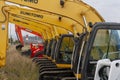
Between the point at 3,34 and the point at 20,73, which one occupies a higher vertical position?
the point at 3,34

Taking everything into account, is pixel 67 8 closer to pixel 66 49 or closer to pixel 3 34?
pixel 3 34

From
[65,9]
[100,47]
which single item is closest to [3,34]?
[65,9]

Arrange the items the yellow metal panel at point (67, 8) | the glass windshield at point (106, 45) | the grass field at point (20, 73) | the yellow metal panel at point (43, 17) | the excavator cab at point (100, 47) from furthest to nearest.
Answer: the grass field at point (20, 73) < the yellow metal panel at point (43, 17) < the yellow metal panel at point (67, 8) < the glass windshield at point (106, 45) < the excavator cab at point (100, 47)

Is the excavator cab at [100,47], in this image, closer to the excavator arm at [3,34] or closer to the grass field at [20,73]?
the excavator arm at [3,34]

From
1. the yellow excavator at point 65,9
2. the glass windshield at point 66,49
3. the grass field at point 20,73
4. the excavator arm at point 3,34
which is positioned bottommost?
the grass field at point 20,73

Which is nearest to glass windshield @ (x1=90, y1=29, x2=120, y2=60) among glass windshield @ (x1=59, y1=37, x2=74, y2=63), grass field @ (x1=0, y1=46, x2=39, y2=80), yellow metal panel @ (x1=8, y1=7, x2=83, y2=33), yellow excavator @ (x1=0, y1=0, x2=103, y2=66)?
yellow excavator @ (x1=0, y1=0, x2=103, y2=66)

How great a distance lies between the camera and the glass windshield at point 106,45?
646 cm

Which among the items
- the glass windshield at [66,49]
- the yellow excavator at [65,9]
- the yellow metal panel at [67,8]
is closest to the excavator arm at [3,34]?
the yellow excavator at [65,9]

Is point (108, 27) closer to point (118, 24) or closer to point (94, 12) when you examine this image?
point (118, 24)

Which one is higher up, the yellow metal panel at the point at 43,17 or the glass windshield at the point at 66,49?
the yellow metal panel at the point at 43,17

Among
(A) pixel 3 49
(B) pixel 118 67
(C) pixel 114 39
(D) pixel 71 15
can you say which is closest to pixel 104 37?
(C) pixel 114 39

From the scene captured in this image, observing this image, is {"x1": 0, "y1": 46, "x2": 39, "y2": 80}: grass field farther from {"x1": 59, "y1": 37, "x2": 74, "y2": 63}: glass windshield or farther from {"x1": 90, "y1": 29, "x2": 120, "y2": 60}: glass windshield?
{"x1": 90, "y1": 29, "x2": 120, "y2": 60}: glass windshield

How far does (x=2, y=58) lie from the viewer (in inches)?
353

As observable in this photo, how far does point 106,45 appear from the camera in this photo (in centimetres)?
672
